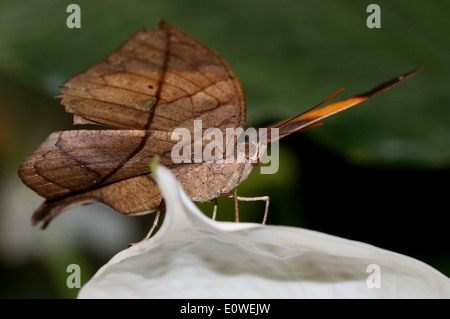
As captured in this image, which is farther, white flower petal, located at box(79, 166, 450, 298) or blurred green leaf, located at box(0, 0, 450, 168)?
blurred green leaf, located at box(0, 0, 450, 168)

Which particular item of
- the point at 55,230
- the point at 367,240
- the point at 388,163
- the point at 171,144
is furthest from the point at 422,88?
the point at 55,230

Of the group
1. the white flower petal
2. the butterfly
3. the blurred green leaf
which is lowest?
the white flower petal

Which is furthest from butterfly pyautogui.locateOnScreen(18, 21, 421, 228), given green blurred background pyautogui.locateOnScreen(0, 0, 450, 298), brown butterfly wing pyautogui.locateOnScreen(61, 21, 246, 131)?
green blurred background pyautogui.locateOnScreen(0, 0, 450, 298)

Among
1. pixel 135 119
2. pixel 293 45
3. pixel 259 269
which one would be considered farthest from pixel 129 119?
pixel 293 45

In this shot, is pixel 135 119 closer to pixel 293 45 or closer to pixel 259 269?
pixel 259 269

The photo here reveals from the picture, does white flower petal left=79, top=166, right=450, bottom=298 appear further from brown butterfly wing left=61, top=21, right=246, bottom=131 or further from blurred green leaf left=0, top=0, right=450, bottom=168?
blurred green leaf left=0, top=0, right=450, bottom=168

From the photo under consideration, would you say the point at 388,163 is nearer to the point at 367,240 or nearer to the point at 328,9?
the point at 367,240

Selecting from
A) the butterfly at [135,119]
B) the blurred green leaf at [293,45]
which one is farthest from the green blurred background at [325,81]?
the butterfly at [135,119]
